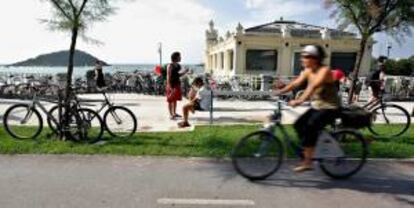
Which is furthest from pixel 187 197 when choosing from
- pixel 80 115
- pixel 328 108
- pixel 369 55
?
pixel 369 55

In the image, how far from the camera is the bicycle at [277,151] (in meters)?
6.27

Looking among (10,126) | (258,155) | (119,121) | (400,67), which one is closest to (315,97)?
(258,155)

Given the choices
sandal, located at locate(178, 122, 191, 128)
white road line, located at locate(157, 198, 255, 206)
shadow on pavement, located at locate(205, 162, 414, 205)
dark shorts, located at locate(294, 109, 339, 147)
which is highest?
dark shorts, located at locate(294, 109, 339, 147)

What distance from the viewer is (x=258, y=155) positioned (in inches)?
248

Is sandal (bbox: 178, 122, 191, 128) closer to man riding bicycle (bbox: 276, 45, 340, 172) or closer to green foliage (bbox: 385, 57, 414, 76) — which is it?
man riding bicycle (bbox: 276, 45, 340, 172)

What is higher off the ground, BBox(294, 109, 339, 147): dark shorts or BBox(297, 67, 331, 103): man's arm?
BBox(297, 67, 331, 103): man's arm

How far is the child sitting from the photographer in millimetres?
10922

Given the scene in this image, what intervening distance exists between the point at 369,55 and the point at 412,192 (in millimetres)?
27253

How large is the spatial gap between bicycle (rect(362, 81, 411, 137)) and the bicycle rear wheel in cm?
323

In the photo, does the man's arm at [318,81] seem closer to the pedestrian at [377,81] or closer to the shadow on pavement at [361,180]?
the shadow on pavement at [361,180]

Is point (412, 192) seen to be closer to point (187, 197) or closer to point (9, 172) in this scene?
point (187, 197)

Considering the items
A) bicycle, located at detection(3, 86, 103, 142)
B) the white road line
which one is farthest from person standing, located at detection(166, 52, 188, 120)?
the white road line

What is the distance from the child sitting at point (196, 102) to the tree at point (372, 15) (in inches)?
137

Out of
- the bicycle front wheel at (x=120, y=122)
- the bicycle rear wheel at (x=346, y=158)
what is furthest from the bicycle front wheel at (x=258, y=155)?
the bicycle front wheel at (x=120, y=122)
